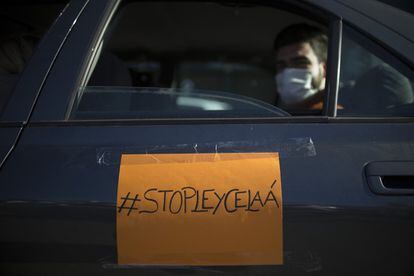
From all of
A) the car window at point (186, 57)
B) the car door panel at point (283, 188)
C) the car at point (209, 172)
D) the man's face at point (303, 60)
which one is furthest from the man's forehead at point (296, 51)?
the car door panel at point (283, 188)

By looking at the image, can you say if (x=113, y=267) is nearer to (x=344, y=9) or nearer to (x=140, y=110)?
(x=140, y=110)

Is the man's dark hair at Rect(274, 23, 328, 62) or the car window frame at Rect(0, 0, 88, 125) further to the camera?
the man's dark hair at Rect(274, 23, 328, 62)

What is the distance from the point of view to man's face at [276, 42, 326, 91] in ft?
8.18

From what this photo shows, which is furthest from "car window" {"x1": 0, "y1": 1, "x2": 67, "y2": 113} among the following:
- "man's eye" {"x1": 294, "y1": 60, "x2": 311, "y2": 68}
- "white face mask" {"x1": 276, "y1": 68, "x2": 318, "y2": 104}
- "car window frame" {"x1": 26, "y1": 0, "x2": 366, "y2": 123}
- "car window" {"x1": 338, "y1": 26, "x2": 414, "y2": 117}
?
"man's eye" {"x1": 294, "y1": 60, "x2": 311, "y2": 68}

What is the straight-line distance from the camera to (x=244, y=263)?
50.8 inches

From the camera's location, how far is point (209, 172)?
1.34 m

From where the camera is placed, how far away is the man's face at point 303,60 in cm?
249

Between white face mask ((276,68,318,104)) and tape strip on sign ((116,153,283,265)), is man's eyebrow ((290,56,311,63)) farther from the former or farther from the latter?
tape strip on sign ((116,153,283,265))

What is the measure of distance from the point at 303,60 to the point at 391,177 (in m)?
1.40

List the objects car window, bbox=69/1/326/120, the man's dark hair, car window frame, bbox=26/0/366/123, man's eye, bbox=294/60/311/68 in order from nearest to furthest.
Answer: car window frame, bbox=26/0/366/123
car window, bbox=69/1/326/120
man's eye, bbox=294/60/311/68
the man's dark hair

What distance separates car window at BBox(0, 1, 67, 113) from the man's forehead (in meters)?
1.23

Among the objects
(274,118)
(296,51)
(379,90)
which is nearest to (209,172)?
(274,118)

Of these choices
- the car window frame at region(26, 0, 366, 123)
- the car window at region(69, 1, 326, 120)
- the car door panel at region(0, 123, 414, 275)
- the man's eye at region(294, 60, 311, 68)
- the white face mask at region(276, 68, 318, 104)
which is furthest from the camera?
the man's eye at region(294, 60, 311, 68)

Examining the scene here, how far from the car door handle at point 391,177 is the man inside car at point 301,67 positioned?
0.89 metres
